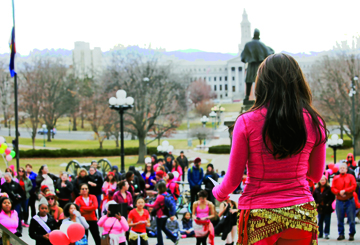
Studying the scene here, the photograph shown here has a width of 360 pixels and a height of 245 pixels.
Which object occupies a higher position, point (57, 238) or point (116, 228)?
point (57, 238)

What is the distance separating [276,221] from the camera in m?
1.93

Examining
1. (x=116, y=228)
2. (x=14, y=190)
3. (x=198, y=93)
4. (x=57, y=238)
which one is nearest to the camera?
(x=57, y=238)

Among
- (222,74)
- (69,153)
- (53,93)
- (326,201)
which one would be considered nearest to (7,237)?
(326,201)

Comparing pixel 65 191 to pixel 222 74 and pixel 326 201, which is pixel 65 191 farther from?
pixel 222 74

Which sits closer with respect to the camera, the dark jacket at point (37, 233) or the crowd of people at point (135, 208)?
the dark jacket at point (37, 233)

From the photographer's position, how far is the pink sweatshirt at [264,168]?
1977 mm

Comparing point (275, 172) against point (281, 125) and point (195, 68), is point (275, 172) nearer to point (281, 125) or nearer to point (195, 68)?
point (281, 125)

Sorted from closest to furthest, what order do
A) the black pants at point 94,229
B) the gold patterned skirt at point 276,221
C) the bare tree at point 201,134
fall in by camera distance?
the gold patterned skirt at point 276,221
the black pants at point 94,229
the bare tree at point 201,134

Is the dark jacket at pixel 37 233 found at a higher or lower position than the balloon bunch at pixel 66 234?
lower

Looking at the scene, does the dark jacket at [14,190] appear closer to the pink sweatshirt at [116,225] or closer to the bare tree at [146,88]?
the pink sweatshirt at [116,225]

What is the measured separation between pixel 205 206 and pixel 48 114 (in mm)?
48194

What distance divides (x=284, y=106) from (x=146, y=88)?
31.2 m

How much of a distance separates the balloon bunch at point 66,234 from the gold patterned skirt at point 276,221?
137 inches

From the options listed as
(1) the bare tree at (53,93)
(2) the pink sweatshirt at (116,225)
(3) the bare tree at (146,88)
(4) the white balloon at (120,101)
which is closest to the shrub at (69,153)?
(3) the bare tree at (146,88)
